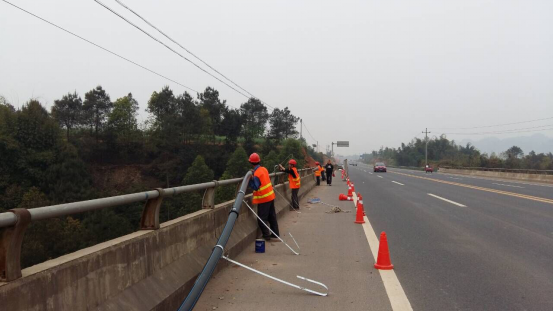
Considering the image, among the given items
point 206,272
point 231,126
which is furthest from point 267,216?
point 231,126

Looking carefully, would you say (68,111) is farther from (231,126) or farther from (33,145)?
(231,126)

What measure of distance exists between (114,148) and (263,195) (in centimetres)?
10584

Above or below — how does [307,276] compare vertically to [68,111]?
below

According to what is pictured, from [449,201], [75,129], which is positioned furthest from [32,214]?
[75,129]

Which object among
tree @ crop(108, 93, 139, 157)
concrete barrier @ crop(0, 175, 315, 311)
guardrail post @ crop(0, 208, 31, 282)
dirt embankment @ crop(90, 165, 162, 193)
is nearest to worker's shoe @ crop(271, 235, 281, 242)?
concrete barrier @ crop(0, 175, 315, 311)


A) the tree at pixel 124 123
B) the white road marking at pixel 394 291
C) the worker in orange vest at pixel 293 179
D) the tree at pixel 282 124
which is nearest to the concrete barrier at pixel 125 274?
the white road marking at pixel 394 291

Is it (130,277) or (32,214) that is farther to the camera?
(130,277)

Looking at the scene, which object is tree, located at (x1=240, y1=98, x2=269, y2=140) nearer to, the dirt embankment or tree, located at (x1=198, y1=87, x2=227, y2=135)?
tree, located at (x1=198, y1=87, x2=227, y2=135)

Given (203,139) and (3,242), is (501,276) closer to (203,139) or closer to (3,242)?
(3,242)

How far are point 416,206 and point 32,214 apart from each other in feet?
48.4

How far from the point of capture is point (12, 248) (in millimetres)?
2682

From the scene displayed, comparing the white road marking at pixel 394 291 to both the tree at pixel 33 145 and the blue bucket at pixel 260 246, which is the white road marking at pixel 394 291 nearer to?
the blue bucket at pixel 260 246

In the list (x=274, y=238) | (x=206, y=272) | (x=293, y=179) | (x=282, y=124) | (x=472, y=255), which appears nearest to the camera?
(x=206, y=272)

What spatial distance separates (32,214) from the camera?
9.29ft
